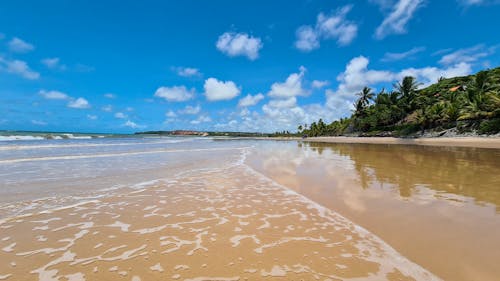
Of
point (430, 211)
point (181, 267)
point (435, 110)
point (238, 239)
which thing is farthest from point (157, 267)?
point (435, 110)

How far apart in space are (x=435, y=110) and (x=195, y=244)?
166 ft

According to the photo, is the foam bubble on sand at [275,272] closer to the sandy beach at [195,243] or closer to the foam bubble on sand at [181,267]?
the sandy beach at [195,243]

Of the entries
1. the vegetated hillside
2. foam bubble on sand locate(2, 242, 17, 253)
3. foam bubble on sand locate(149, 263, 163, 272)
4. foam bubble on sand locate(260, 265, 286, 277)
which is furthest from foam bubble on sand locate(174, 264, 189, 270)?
the vegetated hillside

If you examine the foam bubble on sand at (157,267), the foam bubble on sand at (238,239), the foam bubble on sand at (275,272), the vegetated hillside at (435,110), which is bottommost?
the foam bubble on sand at (238,239)

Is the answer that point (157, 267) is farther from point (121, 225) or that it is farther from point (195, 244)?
point (121, 225)

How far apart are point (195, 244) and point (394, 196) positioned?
229 inches

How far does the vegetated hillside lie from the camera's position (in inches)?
1331

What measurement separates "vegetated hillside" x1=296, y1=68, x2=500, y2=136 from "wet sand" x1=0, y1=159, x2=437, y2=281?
40956 mm

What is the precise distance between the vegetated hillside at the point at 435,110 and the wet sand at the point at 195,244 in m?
41.0

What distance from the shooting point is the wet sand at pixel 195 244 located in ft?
10.6

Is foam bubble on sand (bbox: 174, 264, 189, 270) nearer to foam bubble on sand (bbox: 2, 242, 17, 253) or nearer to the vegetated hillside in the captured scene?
foam bubble on sand (bbox: 2, 242, 17, 253)

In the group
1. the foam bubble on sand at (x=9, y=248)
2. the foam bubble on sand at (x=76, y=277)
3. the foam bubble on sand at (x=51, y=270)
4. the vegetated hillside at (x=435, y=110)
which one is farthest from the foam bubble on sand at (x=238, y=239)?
the vegetated hillside at (x=435, y=110)

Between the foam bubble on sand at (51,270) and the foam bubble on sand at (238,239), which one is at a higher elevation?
the foam bubble on sand at (51,270)

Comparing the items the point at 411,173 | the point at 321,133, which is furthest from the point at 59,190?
the point at 321,133
